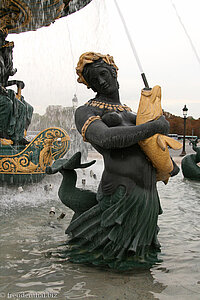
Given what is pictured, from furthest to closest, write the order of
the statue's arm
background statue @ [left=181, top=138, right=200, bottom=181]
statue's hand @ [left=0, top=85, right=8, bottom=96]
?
1. background statue @ [left=181, top=138, right=200, bottom=181]
2. statue's hand @ [left=0, top=85, right=8, bottom=96]
3. the statue's arm

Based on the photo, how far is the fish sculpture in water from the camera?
2.53m

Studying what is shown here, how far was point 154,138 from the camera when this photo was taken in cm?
252

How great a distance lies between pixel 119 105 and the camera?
2.93 meters

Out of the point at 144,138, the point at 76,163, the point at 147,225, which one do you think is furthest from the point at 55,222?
the point at 144,138

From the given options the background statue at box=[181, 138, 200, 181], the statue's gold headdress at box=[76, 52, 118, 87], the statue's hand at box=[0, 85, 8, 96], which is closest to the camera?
the statue's gold headdress at box=[76, 52, 118, 87]

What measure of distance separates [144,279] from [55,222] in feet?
6.55

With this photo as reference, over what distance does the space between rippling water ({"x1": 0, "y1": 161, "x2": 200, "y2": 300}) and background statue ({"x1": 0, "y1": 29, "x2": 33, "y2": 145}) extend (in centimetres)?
306

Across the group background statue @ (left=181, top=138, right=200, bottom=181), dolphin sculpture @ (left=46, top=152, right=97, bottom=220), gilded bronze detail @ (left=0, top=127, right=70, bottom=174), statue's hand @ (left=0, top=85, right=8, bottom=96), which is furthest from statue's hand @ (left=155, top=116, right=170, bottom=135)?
background statue @ (left=181, top=138, right=200, bottom=181)

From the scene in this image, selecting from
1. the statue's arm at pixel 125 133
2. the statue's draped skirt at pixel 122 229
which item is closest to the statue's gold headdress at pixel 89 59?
the statue's arm at pixel 125 133

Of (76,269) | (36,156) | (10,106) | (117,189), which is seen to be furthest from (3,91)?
(76,269)

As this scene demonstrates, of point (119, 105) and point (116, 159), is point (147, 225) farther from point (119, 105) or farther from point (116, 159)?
point (119, 105)

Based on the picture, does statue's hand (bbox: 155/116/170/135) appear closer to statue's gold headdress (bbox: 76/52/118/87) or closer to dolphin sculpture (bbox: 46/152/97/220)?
statue's gold headdress (bbox: 76/52/118/87)

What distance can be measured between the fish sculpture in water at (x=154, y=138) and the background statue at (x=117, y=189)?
62 millimetres

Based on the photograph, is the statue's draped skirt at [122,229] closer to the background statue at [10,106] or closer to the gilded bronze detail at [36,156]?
the gilded bronze detail at [36,156]
